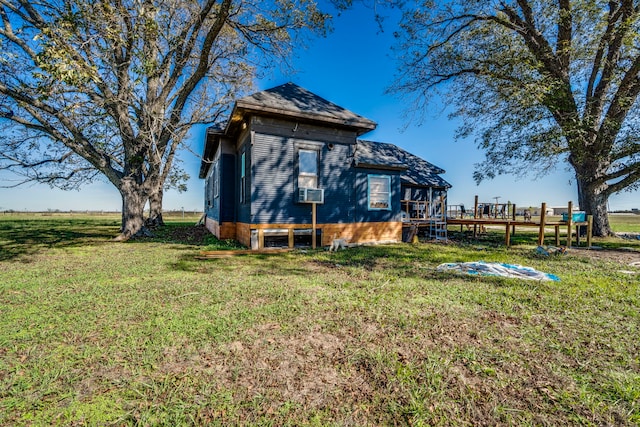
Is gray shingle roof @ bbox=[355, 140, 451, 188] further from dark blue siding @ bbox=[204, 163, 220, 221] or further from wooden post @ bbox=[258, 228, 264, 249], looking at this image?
dark blue siding @ bbox=[204, 163, 220, 221]

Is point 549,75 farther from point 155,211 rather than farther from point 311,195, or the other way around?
point 155,211

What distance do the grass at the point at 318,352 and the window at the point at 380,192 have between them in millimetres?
5990

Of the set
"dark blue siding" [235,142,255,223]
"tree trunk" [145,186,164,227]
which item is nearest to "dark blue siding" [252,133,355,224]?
"dark blue siding" [235,142,255,223]

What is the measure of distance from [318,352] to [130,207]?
11199 millimetres

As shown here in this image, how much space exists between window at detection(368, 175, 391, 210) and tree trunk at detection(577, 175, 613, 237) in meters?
9.78

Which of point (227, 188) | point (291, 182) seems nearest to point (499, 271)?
point (291, 182)

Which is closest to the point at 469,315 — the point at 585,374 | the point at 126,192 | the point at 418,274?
the point at 585,374

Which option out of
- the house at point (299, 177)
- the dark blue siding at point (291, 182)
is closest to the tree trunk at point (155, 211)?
the house at point (299, 177)

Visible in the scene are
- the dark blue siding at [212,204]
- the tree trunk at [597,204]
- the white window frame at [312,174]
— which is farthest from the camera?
the tree trunk at [597,204]

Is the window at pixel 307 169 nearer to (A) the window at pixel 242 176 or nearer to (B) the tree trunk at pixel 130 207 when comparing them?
(A) the window at pixel 242 176

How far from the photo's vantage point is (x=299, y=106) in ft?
29.9

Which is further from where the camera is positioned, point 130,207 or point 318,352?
point 130,207

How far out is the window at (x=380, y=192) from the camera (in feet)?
35.0

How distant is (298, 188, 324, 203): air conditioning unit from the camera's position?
28.8 ft
